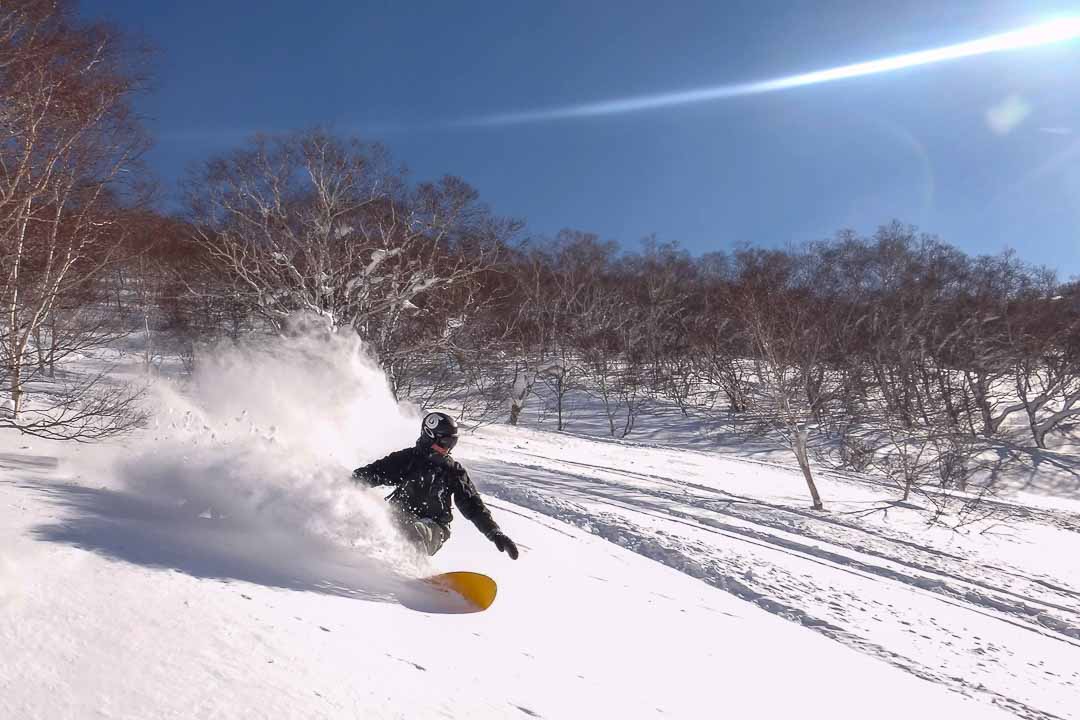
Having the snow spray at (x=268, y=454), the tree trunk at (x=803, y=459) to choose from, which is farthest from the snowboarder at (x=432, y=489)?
the tree trunk at (x=803, y=459)

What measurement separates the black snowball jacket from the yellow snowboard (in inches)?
19.7

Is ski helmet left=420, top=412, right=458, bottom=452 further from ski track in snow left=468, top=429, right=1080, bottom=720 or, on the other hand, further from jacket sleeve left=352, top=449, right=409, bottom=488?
ski track in snow left=468, top=429, right=1080, bottom=720

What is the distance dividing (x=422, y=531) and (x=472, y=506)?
40 centimetres

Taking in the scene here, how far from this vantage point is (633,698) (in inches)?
130

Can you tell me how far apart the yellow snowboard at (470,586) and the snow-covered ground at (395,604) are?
0.09 m

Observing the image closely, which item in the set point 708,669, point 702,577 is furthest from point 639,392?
point 708,669

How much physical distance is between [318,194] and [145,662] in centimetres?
1793

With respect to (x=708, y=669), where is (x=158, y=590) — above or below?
above

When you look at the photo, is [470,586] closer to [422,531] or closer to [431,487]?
[422,531]

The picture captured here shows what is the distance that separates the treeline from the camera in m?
7.41

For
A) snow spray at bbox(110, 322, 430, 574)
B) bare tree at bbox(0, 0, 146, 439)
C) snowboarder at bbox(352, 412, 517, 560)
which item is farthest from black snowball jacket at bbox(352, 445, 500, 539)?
bare tree at bbox(0, 0, 146, 439)

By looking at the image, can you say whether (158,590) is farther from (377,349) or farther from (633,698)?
(377,349)

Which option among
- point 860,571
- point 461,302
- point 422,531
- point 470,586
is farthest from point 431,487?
point 461,302

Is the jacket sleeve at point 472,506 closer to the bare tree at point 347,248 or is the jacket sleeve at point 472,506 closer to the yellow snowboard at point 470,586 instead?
the yellow snowboard at point 470,586
